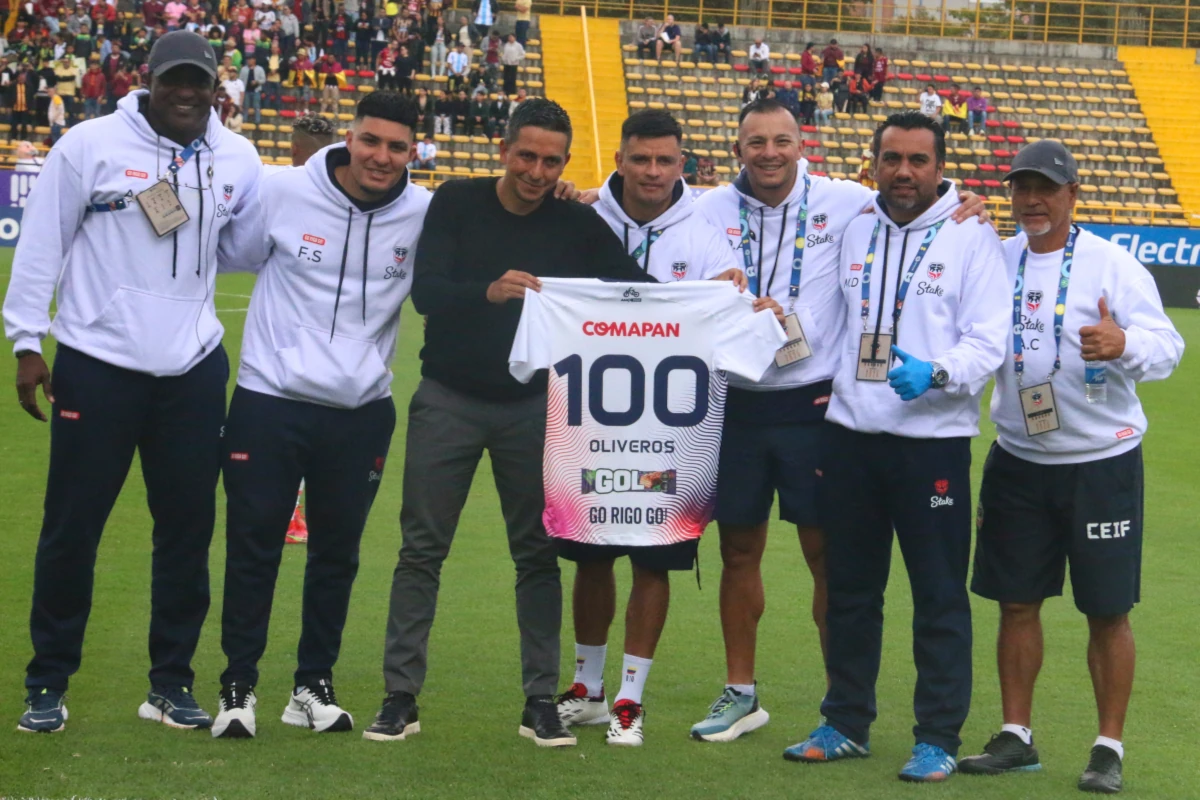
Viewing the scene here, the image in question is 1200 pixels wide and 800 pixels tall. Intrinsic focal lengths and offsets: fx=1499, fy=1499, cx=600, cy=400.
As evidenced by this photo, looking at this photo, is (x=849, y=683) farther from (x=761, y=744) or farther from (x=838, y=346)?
(x=838, y=346)

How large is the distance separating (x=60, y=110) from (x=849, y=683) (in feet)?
84.5

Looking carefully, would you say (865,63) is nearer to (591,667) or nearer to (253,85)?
(253,85)

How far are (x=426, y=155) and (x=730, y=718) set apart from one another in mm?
25235

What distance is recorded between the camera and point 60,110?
27.5 meters

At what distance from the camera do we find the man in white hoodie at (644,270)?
5.03 metres

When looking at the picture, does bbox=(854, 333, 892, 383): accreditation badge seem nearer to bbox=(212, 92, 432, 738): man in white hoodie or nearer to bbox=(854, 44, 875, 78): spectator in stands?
bbox=(212, 92, 432, 738): man in white hoodie

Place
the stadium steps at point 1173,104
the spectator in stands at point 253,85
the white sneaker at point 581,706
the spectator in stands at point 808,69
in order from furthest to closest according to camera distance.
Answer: the stadium steps at point 1173,104, the spectator in stands at point 808,69, the spectator in stands at point 253,85, the white sneaker at point 581,706

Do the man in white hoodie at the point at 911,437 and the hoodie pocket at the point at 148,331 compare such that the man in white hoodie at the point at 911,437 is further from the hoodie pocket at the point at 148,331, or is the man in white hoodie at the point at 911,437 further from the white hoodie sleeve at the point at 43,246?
the white hoodie sleeve at the point at 43,246

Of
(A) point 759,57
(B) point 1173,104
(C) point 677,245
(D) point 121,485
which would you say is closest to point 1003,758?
(C) point 677,245

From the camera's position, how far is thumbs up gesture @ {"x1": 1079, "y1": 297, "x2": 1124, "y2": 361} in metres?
4.52

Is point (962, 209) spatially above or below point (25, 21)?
below

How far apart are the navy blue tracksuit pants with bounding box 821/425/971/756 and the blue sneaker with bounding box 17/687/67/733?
8.04 ft

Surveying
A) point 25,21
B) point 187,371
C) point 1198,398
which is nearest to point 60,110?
point 25,21

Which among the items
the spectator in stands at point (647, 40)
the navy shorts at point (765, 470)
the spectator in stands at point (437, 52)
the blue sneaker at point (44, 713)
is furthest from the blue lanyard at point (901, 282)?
the spectator in stands at point (647, 40)
